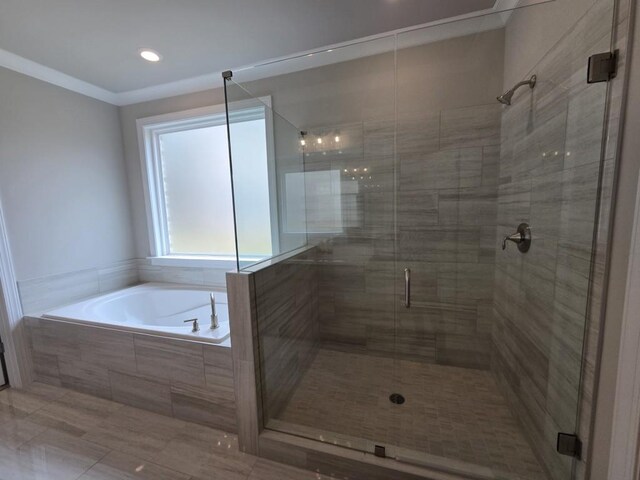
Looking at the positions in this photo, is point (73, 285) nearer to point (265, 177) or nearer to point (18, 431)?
point (18, 431)

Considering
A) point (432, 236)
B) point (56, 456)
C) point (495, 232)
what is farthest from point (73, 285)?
point (495, 232)

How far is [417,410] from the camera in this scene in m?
1.57

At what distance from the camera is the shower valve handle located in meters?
1.43

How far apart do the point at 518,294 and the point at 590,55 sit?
1166 mm

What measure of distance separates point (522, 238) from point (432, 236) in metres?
0.56

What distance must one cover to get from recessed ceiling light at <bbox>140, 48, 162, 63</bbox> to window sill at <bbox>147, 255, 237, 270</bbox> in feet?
5.55

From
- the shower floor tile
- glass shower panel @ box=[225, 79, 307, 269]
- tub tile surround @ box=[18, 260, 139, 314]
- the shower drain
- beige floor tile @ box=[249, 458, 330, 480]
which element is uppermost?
glass shower panel @ box=[225, 79, 307, 269]

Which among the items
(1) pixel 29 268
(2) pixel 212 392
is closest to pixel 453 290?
(2) pixel 212 392

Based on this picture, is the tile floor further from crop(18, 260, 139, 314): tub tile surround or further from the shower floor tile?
crop(18, 260, 139, 314): tub tile surround

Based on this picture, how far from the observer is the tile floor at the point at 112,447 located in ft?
4.25

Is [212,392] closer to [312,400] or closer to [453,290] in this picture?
[312,400]

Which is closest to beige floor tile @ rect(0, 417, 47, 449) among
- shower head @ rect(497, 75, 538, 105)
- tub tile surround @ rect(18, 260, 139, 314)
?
tub tile surround @ rect(18, 260, 139, 314)

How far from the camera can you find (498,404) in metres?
1.58

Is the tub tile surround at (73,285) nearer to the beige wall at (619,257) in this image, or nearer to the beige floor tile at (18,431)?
the beige floor tile at (18,431)
